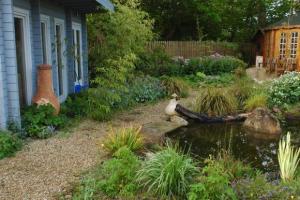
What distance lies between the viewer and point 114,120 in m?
7.56

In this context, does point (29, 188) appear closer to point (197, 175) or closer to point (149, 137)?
point (197, 175)

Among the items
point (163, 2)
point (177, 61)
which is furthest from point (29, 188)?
point (163, 2)

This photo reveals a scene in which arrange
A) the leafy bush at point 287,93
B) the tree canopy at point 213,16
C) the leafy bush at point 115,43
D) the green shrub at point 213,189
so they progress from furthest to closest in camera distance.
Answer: the tree canopy at point 213,16, the leafy bush at point 287,93, the leafy bush at point 115,43, the green shrub at point 213,189

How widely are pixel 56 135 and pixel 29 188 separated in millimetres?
2271

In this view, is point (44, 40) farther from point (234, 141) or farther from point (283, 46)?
point (283, 46)

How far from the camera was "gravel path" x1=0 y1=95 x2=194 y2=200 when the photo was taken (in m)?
3.89

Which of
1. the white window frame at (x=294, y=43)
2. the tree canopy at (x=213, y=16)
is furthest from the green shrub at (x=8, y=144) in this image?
the tree canopy at (x=213, y=16)

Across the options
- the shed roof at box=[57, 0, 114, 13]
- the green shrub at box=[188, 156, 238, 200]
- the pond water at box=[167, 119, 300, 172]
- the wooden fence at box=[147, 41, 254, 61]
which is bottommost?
the pond water at box=[167, 119, 300, 172]

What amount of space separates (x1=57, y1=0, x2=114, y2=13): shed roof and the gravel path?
3043 millimetres

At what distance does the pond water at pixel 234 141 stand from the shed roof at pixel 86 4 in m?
3.50

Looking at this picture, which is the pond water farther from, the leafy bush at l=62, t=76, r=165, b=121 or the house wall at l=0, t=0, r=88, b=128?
the house wall at l=0, t=0, r=88, b=128

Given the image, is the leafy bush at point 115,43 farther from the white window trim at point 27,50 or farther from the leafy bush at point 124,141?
the leafy bush at point 124,141

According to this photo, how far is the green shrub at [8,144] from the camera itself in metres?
4.93

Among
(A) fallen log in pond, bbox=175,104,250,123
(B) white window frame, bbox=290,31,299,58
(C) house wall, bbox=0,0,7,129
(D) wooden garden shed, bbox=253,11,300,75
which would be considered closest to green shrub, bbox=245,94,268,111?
(A) fallen log in pond, bbox=175,104,250,123
